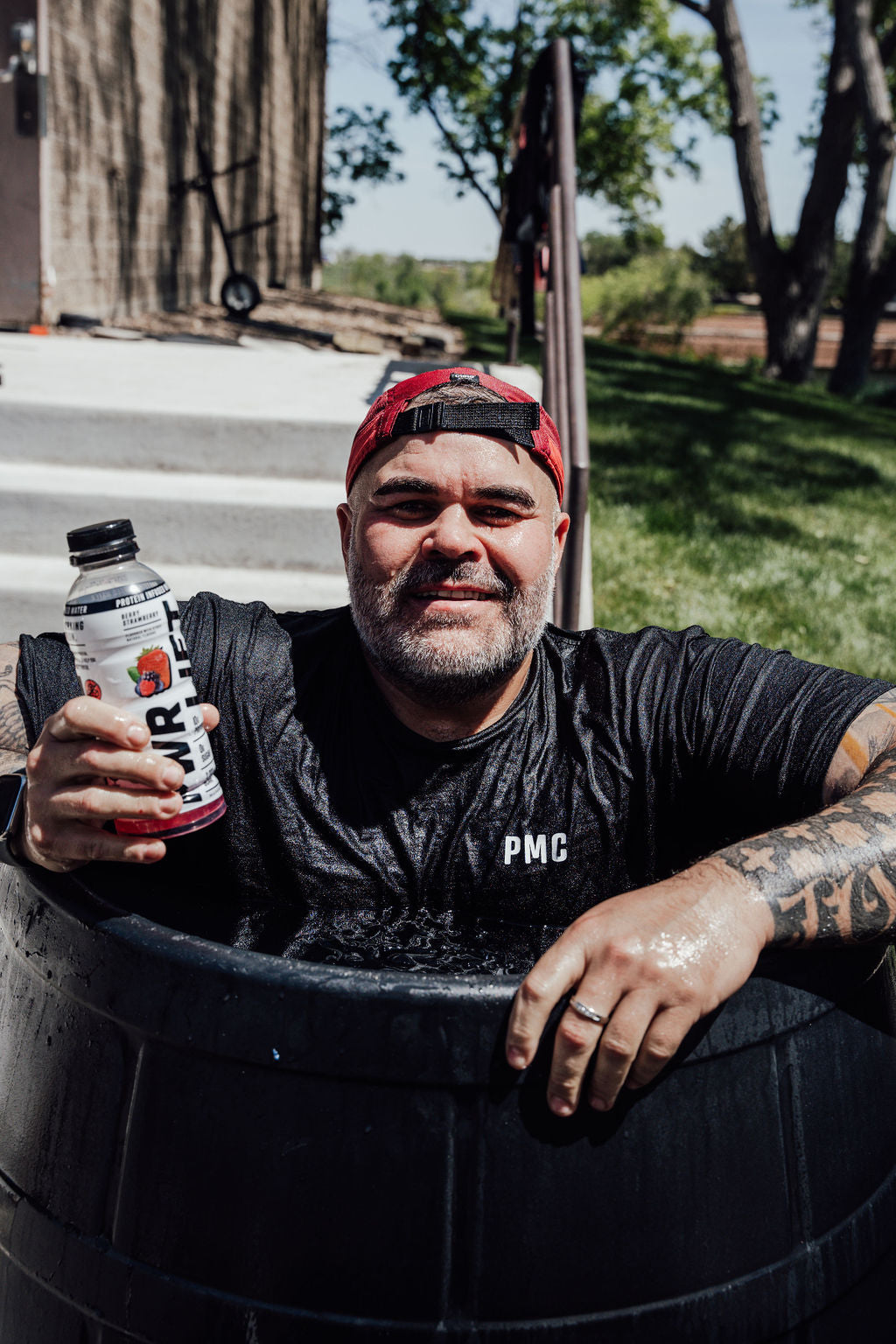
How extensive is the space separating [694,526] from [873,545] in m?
1.06

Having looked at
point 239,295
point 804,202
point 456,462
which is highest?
point 804,202

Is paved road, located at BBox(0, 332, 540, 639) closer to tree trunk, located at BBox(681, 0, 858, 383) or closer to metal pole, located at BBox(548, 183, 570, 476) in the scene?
metal pole, located at BBox(548, 183, 570, 476)

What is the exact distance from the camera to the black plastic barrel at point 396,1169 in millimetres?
1110

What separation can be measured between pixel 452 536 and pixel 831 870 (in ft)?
2.90

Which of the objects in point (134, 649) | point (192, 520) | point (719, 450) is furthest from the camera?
point (719, 450)

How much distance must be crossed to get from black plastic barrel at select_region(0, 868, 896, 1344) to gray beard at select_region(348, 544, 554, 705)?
87cm

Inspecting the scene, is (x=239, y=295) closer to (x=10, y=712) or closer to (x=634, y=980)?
(x=10, y=712)

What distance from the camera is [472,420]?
206 centimetres

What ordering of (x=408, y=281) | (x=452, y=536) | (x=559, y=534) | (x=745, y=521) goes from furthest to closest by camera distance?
(x=408, y=281) → (x=745, y=521) → (x=559, y=534) → (x=452, y=536)

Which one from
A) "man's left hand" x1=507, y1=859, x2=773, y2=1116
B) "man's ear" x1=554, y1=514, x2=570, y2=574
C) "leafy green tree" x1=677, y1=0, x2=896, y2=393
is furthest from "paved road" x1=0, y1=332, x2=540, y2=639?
"leafy green tree" x1=677, y1=0, x2=896, y2=393

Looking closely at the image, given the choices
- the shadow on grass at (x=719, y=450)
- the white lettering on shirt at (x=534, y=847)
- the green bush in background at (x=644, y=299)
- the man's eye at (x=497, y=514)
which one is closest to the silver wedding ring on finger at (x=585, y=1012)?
the white lettering on shirt at (x=534, y=847)

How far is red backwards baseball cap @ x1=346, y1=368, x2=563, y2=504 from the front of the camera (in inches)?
81.3

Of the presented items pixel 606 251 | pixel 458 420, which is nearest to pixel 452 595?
Result: pixel 458 420

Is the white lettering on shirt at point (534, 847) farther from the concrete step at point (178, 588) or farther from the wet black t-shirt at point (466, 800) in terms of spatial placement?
the concrete step at point (178, 588)
